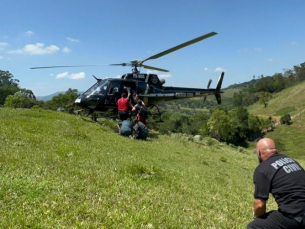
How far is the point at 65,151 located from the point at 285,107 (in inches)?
6509

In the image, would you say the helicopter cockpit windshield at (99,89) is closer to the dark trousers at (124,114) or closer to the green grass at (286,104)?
the dark trousers at (124,114)

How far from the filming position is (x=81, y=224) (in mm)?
4461

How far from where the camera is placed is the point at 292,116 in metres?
139

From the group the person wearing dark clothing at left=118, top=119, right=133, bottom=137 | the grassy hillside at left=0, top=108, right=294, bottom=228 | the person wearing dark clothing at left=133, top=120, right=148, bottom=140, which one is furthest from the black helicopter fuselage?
the grassy hillside at left=0, top=108, right=294, bottom=228

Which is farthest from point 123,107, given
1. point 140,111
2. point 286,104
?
point 286,104

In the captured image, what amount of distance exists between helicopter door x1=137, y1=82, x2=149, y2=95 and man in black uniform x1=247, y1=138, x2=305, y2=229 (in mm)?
16741

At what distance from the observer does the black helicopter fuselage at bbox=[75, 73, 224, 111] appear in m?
19.4

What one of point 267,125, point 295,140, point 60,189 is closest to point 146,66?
point 60,189

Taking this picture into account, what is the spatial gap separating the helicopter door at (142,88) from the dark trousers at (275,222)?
16.9 m

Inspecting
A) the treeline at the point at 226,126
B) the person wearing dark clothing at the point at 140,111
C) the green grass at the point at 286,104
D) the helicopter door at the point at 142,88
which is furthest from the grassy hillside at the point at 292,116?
the person wearing dark clothing at the point at 140,111

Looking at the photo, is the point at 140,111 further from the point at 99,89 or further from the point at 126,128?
the point at 99,89

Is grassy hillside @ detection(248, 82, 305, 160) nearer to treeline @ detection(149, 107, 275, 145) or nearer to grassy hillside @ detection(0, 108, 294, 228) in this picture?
Result: treeline @ detection(149, 107, 275, 145)

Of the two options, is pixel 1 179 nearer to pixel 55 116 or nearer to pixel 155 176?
pixel 155 176

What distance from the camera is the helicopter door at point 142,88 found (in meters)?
21.1
